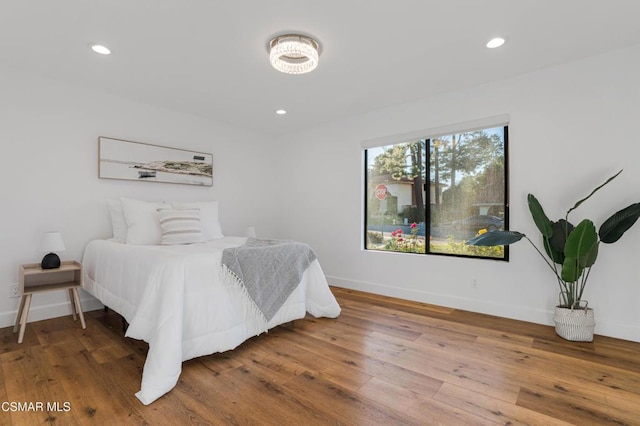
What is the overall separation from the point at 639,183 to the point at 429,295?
6.78ft

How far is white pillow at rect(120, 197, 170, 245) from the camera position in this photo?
10.1 feet

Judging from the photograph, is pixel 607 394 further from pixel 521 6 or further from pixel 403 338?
pixel 521 6

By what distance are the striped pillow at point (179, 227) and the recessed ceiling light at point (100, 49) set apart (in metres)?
1.47

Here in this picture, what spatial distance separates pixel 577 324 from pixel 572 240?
2.30ft

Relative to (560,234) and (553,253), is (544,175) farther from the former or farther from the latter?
(553,253)

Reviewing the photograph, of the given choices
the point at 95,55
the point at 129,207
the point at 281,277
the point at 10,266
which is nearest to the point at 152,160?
the point at 129,207

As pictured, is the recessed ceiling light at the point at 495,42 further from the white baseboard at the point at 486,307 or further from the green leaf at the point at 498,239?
the white baseboard at the point at 486,307

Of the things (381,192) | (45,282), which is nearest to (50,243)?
(45,282)

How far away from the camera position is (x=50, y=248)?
2740mm

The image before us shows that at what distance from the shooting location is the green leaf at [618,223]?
7.55 feet

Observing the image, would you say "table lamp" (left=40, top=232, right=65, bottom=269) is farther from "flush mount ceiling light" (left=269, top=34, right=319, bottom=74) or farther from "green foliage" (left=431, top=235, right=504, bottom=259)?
"green foliage" (left=431, top=235, right=504, bottom=259)

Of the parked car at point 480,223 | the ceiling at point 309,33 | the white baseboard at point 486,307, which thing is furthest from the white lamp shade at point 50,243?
the parked car at point 480,223

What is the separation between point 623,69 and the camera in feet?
8.36

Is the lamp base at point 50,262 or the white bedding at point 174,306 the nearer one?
the white bedding at point 174,306
